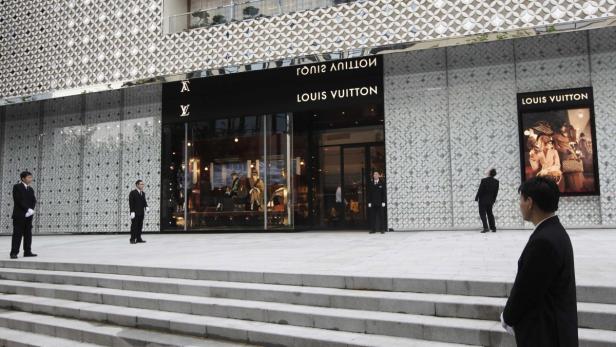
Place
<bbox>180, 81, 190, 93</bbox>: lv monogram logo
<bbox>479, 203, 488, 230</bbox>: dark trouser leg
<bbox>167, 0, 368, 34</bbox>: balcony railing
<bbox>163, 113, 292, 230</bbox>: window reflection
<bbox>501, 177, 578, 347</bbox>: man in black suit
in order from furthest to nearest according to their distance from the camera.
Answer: <bbox>180, 81, 190, 93</bbox>: lv monogram logo, <bbox>163, 113, 292, 230</bbox>: window reflection, <bbox>167, 0, 368, 34</bbox>: balcony railing, <bbox>479, 203, 488, 230</bbox>: dark trouser leg, <bbox>501, 177, 578, 347</bbox>: man in black suit

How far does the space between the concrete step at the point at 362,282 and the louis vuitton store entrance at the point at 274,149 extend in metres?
7.98

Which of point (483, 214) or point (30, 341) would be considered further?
point (483, 214)

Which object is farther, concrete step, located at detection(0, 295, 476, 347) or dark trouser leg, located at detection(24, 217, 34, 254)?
dark trouser leg, located at detection(24, 217, 34, 254)

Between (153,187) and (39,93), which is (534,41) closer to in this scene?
(153,187)

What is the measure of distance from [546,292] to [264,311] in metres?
3.72

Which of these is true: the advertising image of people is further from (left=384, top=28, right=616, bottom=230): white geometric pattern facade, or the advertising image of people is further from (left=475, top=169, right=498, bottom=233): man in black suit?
(left=475, top=169, right=498, bottom=233): man in black suit

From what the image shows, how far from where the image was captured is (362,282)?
6.07 meters

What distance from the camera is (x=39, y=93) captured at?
672 inches

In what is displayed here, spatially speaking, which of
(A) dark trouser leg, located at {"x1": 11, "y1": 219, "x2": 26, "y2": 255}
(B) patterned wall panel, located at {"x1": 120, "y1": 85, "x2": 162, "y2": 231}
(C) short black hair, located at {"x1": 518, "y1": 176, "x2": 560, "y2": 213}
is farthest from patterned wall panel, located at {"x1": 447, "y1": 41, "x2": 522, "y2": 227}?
(C) short black hair, located at {"x1": 518, "y1": 176, "x2": 560, "y2": 213}

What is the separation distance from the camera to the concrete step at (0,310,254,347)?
569cm

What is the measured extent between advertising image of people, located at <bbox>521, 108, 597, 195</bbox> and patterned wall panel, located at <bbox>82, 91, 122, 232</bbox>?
13.3m

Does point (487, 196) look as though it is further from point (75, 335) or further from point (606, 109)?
point (75, 335)

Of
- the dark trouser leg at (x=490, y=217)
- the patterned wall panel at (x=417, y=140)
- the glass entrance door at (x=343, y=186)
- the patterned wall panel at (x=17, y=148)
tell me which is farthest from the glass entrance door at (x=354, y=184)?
the patterned wall panel at (x=17, y=148)

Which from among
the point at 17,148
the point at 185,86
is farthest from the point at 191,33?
the point at 17,148
